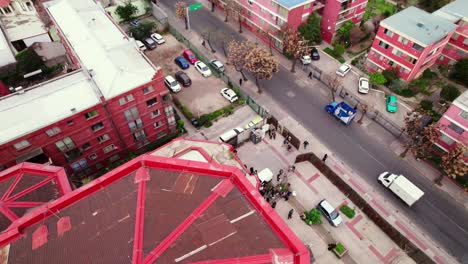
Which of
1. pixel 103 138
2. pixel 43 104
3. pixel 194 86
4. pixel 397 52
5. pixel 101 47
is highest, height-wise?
pixel 101 47

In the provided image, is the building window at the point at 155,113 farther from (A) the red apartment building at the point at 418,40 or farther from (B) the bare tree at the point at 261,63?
(A) the red apartment building at the point at 418,40

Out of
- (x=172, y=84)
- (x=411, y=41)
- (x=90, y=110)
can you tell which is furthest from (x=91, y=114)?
(x=411, y=41)

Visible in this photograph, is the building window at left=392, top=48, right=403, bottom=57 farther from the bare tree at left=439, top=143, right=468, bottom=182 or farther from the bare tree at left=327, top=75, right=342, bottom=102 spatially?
the bare tree at left=439, top=143, right=468, bottom=182

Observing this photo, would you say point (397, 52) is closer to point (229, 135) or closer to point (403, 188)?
point (403, 188)

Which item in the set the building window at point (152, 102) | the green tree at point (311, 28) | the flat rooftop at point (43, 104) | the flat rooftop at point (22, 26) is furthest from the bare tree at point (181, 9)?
the flat rooftop at point (43, 104)

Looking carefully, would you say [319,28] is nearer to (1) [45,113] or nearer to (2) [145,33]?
(2) [145,33]

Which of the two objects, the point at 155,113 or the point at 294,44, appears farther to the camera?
the point at 294,44

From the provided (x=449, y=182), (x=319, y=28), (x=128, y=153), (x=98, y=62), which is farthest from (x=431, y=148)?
(x=98, y=62)
